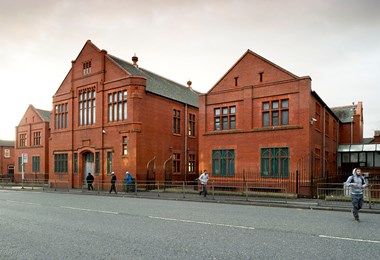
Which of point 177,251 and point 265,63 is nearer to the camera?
point 177,251

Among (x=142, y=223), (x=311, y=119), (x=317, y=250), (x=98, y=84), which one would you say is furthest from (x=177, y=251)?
(x=98, y=84)

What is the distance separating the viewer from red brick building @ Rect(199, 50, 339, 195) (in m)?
22.5

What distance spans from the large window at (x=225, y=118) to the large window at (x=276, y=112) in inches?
100

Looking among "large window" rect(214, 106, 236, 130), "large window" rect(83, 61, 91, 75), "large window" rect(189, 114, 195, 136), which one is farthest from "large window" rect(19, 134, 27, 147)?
"large window" rect(214, 106, 236, 130)

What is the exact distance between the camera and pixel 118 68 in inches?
1196

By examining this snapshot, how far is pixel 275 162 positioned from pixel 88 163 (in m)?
18.7

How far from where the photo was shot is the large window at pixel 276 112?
2353 cm

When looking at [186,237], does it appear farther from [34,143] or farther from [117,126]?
[34,143]

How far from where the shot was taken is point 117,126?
29891mm

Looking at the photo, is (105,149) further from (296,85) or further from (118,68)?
(296,85)

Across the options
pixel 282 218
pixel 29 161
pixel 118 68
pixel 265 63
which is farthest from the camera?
pixel 29 161

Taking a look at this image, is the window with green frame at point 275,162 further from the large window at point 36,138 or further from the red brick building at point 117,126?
the large window at point 36,138

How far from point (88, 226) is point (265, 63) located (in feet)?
59.6

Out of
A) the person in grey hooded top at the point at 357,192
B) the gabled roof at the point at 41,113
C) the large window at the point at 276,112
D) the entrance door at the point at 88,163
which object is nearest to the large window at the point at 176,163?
the entrance door at the point at 88,163
